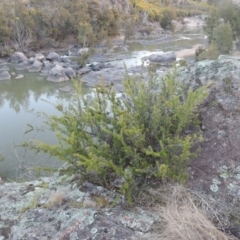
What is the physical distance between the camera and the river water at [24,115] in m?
8.31

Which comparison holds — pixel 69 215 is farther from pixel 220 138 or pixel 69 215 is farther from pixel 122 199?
pixel 220 138

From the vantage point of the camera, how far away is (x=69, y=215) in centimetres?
211

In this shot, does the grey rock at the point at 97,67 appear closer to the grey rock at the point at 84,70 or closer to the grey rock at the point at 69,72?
the grey rock at the point at 84,70

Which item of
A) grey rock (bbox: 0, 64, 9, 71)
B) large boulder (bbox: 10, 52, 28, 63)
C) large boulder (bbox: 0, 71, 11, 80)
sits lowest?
large boulder (bbox: 0, 71, 11, 80)

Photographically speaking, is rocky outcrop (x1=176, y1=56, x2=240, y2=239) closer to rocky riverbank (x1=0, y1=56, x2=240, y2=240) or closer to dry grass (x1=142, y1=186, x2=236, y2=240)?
rocky riverbank (x1=0, y1=56, x2=240, y2=240)

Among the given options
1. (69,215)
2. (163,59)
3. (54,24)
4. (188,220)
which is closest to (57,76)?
(163,59)

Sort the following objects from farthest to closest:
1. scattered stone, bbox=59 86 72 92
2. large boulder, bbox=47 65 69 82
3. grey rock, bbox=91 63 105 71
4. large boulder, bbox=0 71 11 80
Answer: grey rock, bbox=91 63 105 71 < large boulder, bbox=0 71 11 80 < large boulder, bbox=47 65 69 82 < scattered stone, bbox=59 86 72 92

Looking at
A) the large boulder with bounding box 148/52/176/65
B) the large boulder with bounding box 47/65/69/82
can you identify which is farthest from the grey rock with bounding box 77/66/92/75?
the large boulder with bounding box 148/52/176/65

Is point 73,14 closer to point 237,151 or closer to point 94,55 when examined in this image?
point 94,55

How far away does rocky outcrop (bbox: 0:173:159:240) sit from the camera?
194 cm

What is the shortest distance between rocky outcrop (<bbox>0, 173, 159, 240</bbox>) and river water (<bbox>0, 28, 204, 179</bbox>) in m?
2.66

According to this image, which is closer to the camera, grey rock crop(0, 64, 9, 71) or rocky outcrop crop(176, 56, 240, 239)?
rocky outcrop crop(176, 56, 240, 239)

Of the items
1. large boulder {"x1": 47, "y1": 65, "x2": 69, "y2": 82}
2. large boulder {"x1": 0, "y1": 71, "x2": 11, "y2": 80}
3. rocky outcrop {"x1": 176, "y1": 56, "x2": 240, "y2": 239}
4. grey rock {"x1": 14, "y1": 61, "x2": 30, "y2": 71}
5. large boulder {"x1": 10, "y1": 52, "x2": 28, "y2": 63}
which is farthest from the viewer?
large boulder {"x1": 10, "y1": 52, "x2": 28, "y2": 63}

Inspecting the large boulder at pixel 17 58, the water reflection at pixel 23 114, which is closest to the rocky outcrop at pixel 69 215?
the water reflection at pixel 23 114
